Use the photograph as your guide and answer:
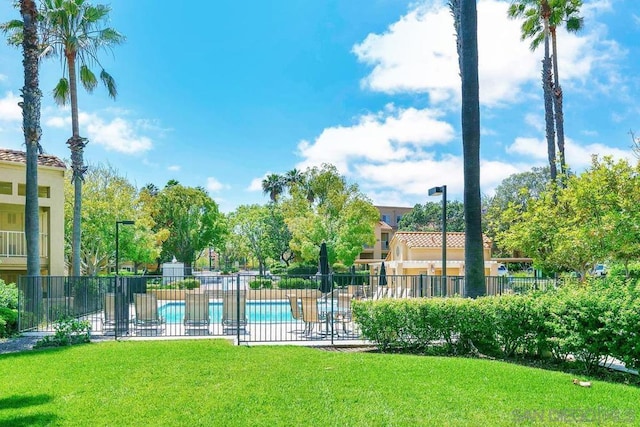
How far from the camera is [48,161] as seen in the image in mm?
19797

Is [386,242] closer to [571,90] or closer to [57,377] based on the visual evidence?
[571,90]

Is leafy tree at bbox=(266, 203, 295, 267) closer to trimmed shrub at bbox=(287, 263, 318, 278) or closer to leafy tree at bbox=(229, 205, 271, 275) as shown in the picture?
leafy tree at bbox=(229, 205, 271, 275)

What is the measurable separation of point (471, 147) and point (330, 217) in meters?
25.0

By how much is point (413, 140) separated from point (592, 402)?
103 ft

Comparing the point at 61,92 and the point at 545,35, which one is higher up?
the point at 545,35

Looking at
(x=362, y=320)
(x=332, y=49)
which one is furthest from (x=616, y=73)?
(x=362, y=320)

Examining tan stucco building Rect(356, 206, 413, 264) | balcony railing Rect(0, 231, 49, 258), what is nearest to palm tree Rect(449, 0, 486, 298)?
balcony railing Rect(0, 231, 49, 258)

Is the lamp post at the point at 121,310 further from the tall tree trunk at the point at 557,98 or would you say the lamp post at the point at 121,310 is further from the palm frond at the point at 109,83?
the tall tree trunk at the point at 557,98

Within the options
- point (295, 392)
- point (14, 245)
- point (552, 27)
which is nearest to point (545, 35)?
point (552, 27)

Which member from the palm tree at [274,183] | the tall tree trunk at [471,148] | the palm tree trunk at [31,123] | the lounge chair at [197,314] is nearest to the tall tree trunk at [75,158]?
the palm tree trunk at [31,123]

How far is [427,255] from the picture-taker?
3225 cm

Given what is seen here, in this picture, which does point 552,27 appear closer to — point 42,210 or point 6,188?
point 42,210

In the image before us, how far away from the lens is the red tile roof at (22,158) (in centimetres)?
1878

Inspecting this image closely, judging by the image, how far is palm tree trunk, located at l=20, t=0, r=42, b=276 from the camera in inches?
579
